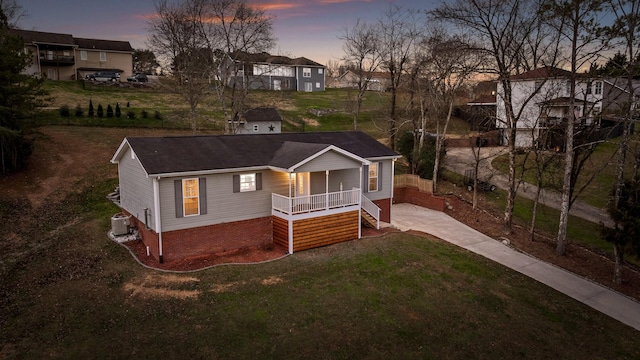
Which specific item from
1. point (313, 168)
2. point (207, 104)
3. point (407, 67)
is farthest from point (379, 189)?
point (207, 104)

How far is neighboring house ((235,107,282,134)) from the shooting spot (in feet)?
121

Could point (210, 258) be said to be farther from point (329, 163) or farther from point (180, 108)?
point (180, 108)

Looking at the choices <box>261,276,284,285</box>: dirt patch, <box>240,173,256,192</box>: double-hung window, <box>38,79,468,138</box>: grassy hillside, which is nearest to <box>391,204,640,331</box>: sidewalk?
<box>240,173,256,192</box>: double-hung window

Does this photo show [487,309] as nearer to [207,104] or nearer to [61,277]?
[61,277]

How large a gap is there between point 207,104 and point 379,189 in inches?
1266

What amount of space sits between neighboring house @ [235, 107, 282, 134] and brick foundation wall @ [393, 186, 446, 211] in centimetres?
1355

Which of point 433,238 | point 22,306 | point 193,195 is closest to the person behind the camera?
point 22,306

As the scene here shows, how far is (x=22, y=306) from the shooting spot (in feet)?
40.4

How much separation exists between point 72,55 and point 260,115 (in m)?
29.9

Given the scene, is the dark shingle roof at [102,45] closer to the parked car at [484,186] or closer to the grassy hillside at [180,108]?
the grassy hillside at [180,108]

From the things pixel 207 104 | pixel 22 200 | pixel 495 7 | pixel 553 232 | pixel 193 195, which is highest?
pixel 495 7

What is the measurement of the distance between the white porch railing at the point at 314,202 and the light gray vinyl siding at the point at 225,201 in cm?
54

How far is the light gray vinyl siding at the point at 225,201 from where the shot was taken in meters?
16.0

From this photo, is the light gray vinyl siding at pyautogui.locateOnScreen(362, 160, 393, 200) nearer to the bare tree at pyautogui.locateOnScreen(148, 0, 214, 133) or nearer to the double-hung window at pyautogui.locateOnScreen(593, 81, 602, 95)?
the bare tree at pyautogui.locateOnScreen(148, 0, 214, 133)
